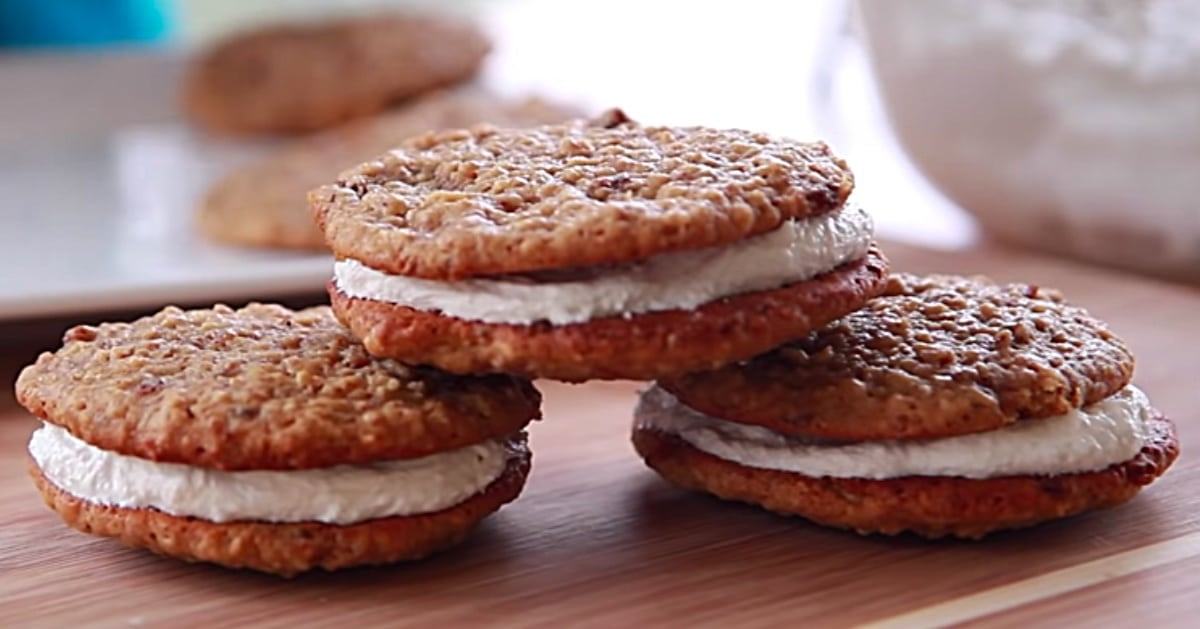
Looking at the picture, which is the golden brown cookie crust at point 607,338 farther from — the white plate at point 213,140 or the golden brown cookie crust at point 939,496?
the white plate at point 213,140

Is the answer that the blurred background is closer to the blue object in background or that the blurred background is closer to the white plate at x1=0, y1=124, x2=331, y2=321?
the white plate at x1=0, y1=124, x2=331, y2=321

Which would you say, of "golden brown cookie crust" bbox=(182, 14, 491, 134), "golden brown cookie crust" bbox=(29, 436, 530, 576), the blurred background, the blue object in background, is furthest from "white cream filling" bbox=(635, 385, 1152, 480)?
the blue object in background

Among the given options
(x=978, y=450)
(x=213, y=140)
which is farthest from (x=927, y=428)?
(x=213, y=140)

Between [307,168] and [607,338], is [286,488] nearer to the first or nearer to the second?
[607,338]

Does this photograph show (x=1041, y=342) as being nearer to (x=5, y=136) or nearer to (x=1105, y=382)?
(x=1105, y=382)

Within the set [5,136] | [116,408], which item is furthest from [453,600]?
[5,136]
